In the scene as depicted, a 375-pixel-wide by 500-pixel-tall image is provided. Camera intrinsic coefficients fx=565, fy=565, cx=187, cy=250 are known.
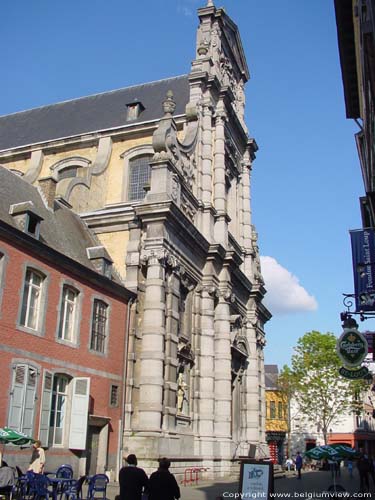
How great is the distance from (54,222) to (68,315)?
378cm

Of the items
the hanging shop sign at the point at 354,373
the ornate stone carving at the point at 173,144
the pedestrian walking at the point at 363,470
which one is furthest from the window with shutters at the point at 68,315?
the pedestrian walking at the point at 363,470

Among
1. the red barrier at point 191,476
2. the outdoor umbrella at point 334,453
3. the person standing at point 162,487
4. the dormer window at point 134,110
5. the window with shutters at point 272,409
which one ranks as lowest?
the red barrier at point 191,476

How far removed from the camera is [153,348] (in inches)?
758

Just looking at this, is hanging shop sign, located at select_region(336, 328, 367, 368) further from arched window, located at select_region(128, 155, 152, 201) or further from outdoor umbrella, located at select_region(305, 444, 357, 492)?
arched window, located at select_region(128, 155, 152, 201)

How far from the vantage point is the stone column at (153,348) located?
60.8 feet

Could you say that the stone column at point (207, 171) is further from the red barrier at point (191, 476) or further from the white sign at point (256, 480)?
the white sign at point (256, 480)

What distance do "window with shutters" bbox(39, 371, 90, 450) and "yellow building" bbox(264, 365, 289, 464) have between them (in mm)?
33939

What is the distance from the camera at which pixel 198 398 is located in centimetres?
2269

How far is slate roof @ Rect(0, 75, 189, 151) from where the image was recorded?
29.2m

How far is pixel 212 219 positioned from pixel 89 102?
1218 centimetres

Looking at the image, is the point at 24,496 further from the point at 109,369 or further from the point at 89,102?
the point at 89,102

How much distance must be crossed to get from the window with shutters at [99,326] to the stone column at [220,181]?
27.7 feet

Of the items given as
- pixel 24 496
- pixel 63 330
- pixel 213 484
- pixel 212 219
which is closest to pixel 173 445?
pixel 213 484

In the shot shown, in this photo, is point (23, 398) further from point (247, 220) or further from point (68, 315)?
point (247, 220)
